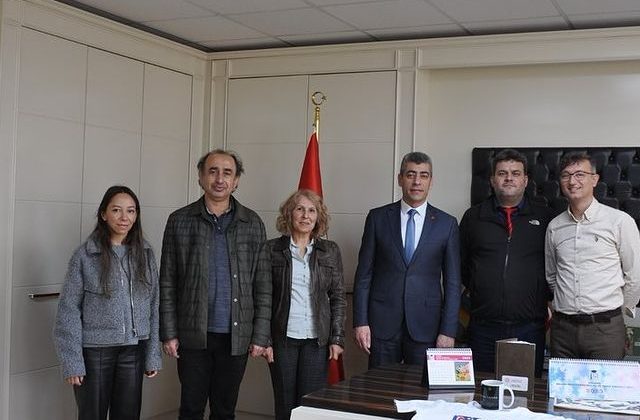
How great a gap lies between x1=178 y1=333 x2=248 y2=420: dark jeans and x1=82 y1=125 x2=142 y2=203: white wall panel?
124 cm

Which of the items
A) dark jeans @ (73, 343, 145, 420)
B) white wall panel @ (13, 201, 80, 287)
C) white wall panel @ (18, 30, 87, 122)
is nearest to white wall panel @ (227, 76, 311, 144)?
white wall panel @ (18, 30, 87, 122)

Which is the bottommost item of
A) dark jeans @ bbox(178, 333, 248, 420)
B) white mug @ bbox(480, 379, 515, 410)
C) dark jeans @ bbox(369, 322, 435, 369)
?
dark jeans @ bbox(178, 333, 248, 420)

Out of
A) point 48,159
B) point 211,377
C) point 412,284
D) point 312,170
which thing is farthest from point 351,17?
point 211,377

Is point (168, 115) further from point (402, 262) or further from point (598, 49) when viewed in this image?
point (598, 49)

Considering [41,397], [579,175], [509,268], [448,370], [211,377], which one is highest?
[579,175]

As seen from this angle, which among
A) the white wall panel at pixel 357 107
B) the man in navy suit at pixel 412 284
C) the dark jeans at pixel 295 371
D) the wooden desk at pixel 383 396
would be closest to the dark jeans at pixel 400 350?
the man in navy suit at pixel 412 284

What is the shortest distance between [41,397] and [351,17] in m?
2.59

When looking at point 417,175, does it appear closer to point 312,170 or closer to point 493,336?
point 493,336

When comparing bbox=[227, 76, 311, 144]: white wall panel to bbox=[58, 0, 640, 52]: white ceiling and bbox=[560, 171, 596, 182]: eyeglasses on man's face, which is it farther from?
bbox=[560, 171, 596, 182]: eyeglasses on man's face

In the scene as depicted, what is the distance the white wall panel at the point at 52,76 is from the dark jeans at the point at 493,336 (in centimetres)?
237

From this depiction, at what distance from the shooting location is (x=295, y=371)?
3.53 metres

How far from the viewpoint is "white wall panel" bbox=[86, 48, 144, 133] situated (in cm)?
432

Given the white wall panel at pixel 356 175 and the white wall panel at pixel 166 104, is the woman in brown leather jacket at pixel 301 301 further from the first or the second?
the white wall panel at pixel 166 104

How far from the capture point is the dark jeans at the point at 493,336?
367 centimetres
